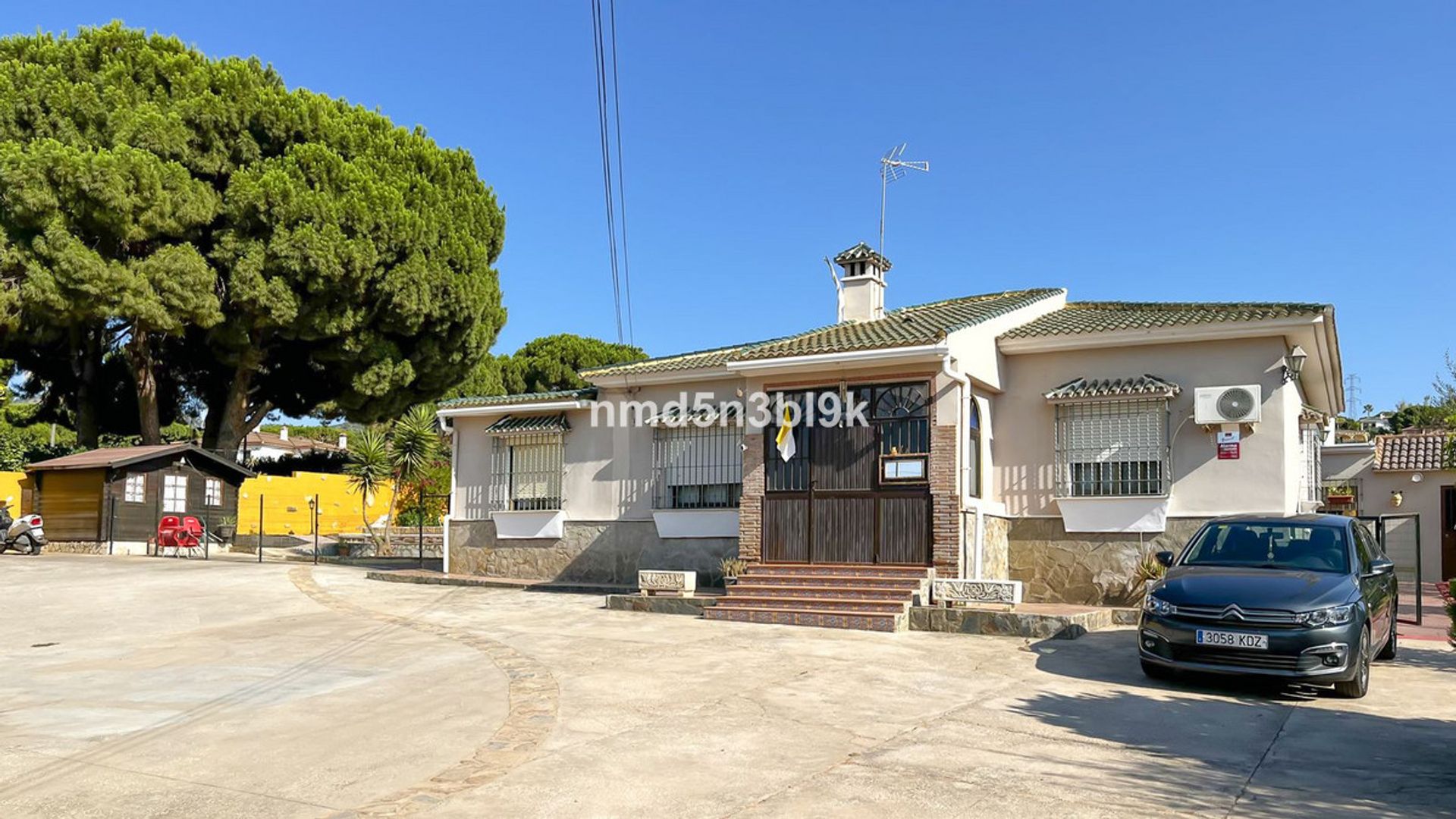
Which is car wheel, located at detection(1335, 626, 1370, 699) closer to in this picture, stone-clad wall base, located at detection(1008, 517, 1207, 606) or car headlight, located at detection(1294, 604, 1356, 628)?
car headlight, located at detection(1294, 604, 1356, 628)

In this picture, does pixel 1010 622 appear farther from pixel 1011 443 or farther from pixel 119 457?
pixel 119 457

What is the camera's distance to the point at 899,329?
1507 cm

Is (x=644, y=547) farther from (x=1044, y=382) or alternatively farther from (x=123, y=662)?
(x=123, y=662)

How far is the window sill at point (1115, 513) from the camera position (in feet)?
46.7

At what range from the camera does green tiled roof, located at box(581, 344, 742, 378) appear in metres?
16.9

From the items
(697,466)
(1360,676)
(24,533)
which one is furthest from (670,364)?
(24,533)

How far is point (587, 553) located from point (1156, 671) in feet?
34.6

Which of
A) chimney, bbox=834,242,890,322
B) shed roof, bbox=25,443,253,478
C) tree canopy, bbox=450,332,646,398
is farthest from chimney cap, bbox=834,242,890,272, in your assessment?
tree canopy, bbox=450,332,646,398

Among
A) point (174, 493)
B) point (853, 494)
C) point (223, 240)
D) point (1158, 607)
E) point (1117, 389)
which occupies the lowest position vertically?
point (1158, 607)

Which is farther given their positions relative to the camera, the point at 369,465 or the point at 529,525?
the point at 369,465

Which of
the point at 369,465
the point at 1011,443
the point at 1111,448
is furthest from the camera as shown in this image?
the point at 369,465

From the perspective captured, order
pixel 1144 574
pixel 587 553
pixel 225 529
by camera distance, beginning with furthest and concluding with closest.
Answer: pixel 225 529, pixel 587 553, pixel 1144 574

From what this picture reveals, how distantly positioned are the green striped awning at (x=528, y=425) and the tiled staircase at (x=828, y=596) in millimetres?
5056

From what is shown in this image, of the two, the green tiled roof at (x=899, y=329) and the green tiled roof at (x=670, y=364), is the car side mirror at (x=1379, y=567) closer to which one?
the green tiled roof at (x=899, y=329)
